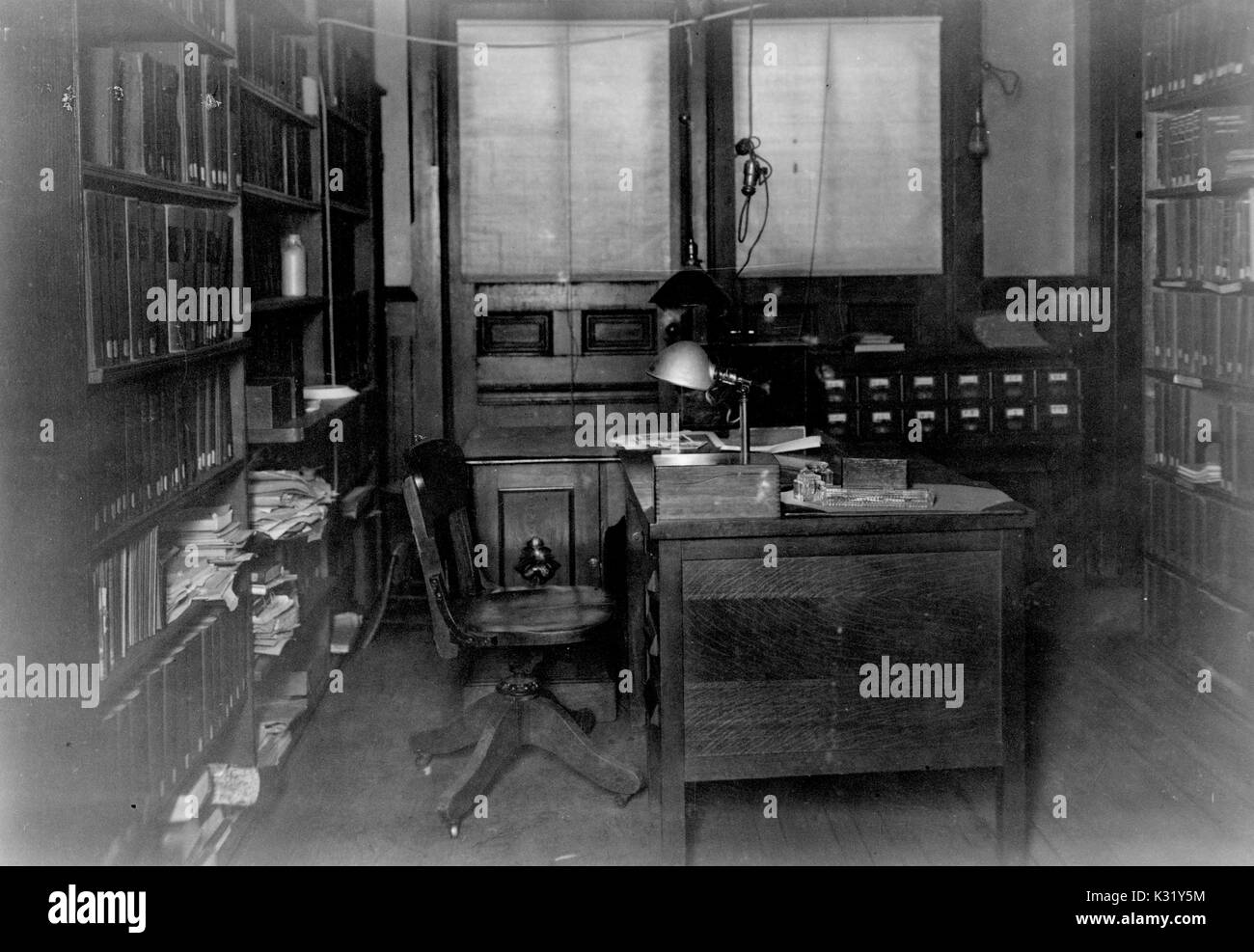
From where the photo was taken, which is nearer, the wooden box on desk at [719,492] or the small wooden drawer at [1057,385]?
the wooden box on desk at [719,492]

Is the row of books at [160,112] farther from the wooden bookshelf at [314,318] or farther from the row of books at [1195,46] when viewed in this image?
the row of books at [1195,46]

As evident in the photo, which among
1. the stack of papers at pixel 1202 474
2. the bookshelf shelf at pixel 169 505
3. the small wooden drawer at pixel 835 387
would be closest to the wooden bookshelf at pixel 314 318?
the bookshelf shelf at pixel 169 505

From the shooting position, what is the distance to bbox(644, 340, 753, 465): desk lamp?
9.32ft

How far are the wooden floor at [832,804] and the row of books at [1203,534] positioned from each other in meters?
0.40

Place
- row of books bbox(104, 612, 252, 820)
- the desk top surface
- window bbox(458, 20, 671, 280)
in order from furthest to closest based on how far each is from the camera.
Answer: window bbox(458, 20, 671, 280) → the desk top surface → row of books bbox(104, 612, 252, 820)

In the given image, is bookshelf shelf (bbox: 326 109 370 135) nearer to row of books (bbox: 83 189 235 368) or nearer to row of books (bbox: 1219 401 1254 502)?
row of books (bbox: 83 189 235 368)

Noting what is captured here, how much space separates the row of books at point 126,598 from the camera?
2.33 m

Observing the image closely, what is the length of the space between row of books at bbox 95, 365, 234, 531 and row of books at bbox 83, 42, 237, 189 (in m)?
0.44

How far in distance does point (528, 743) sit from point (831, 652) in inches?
38.3

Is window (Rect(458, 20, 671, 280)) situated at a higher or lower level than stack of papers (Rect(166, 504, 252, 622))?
higher

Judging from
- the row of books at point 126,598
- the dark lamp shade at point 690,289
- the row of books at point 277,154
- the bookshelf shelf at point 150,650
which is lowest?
the bookshelf shelf at point 150,650

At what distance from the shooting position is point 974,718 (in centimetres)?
271

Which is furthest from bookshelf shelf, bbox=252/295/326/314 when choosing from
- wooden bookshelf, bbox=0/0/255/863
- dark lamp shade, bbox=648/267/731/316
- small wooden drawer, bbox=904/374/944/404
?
small wooden drawer, bbox=904/374/944/404

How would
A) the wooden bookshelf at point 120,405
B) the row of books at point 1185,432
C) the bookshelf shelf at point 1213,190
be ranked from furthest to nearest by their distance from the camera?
1. the row of books at point 1185,432
2. the bookshelf shelf at point 1213,190
3. the wooden bookshelf at point 120,405
